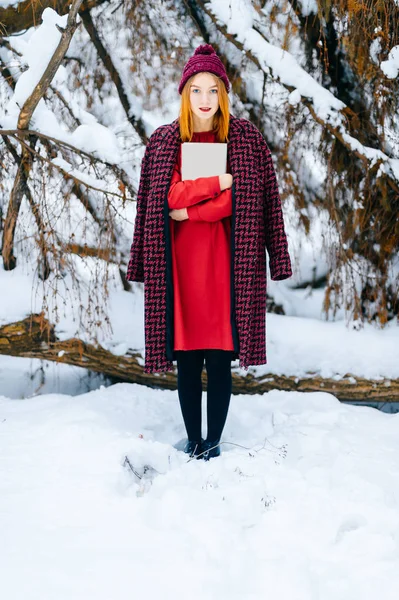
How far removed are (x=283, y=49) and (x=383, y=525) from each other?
1876 millimetres

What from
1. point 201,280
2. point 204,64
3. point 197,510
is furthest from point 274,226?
point 197,510

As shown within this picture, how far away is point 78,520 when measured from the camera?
154 cm

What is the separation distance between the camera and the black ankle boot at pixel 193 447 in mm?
2102

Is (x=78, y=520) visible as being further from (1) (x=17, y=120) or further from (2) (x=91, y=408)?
(1) (x=17, y=120)

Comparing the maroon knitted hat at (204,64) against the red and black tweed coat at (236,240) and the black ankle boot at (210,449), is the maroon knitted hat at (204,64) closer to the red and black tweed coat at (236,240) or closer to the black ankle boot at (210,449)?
the red and black tweed coat at (236,240)

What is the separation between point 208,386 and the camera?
2.11 metres

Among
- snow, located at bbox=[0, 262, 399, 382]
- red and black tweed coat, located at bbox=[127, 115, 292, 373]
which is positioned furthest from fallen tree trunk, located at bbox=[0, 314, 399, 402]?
red and black tweed coat, located at bbox=[127, 115, 292, 373]

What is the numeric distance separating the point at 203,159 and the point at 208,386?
2.61ft

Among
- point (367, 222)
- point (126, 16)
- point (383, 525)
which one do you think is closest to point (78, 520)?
point (383, 525)

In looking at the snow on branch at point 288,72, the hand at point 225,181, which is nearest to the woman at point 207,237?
the hand at point 225,181

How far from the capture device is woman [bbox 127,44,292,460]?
1890 mm

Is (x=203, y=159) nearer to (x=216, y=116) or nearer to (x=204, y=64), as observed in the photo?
(x=216, y=116)

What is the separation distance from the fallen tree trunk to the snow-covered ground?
0.99ft

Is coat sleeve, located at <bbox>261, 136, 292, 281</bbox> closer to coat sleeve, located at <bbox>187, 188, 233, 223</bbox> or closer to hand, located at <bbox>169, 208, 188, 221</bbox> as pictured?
coat sleeve, located at <bbox>187, 188, 233, 223</bbox>
